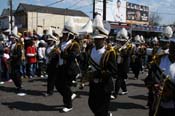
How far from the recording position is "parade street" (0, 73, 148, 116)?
30.0 feet

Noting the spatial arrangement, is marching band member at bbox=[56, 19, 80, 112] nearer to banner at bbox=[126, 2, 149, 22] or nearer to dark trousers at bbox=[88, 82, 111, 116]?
dark trousers at bbox=[88, 82, 111, 116]

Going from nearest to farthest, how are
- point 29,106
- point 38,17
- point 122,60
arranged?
point 29,106, point 122,60, point 38,17

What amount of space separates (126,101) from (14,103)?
290 centimetres

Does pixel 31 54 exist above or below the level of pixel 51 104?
above

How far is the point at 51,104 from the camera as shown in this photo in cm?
995

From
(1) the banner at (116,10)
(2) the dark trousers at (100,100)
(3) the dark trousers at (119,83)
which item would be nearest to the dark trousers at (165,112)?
(2) the dark trousers at (100,100)

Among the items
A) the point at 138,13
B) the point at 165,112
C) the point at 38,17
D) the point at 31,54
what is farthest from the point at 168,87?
the point at 38,17

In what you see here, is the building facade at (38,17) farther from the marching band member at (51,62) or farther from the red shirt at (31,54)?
the marching band member at (51,62)

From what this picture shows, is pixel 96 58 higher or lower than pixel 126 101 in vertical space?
higher

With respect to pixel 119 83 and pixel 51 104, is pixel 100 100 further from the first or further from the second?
pixel 119 83

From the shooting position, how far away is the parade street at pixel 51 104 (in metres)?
9.13

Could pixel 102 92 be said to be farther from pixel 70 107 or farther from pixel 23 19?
pixel 23 19

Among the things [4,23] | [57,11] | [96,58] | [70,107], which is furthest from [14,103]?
[57,11]

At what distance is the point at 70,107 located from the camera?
9.23 meters
